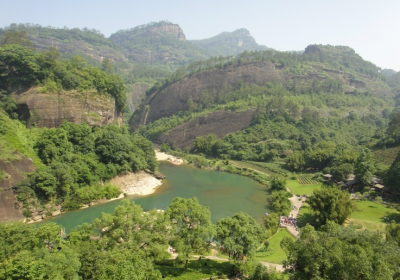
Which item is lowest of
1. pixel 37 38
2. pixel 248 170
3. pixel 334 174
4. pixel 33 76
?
pixel 248 170

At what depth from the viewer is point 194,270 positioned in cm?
1905

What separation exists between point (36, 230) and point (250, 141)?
191 feet

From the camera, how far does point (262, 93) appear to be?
8894 centimetres

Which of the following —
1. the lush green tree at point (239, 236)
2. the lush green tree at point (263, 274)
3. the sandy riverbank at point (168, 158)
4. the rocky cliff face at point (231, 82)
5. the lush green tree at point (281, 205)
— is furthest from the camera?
the rocky cliff face at point (231, 82)

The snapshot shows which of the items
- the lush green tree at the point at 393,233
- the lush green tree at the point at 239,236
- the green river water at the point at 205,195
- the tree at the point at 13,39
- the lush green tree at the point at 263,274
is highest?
the tree at the point at 13,39

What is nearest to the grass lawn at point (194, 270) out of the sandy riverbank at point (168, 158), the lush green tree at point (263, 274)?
the lush green tree at point (263, 274)

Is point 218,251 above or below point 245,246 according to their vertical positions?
below

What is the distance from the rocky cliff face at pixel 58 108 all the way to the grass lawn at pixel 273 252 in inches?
1352

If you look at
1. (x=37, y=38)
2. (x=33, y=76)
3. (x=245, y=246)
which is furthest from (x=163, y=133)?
(x=37, y=38)

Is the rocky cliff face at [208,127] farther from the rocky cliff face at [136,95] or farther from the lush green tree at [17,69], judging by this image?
the rocky cliff face at [136,95]

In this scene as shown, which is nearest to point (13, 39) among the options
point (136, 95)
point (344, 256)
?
point (344, 256)

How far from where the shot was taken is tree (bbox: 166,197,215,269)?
17.9m

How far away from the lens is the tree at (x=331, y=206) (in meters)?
27.7

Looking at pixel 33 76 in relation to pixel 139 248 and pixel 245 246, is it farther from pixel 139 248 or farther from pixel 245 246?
pixel 245 246
